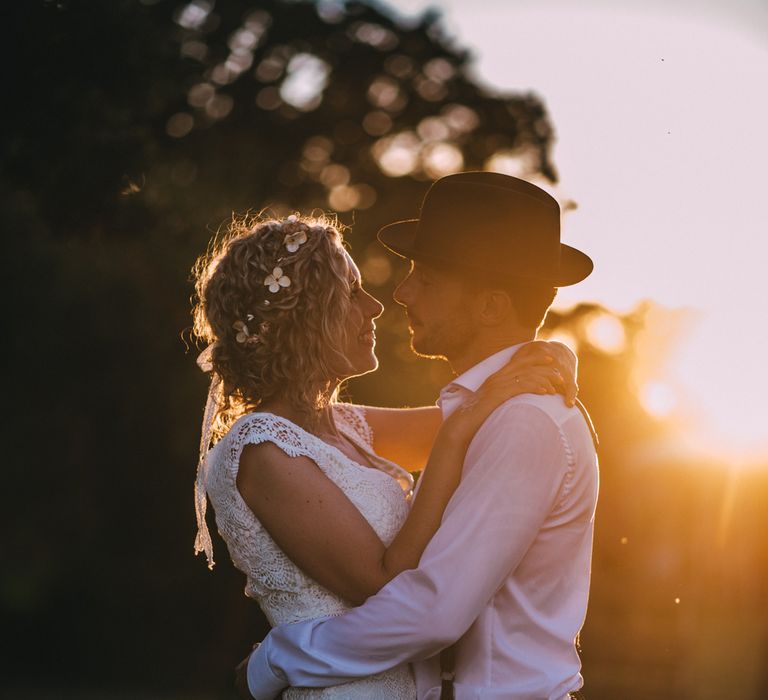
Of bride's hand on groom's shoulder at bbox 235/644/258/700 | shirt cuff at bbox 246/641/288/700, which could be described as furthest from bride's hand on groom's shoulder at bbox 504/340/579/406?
bride's hand on groom's shoulder at bbox 235/644/258/700

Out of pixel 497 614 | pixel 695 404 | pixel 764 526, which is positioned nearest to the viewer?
pixel 497 614

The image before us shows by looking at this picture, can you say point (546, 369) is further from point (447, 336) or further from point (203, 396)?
point (203, 396)

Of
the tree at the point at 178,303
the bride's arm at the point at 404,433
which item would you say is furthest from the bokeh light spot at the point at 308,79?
the bride's arm at the point at 404,433

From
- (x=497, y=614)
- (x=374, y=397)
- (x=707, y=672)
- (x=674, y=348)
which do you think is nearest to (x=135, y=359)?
(x=374, y=397)

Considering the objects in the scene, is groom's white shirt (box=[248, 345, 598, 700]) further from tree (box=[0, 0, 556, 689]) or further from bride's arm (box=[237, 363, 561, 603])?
tree (box=[0, 0, 556, 689])

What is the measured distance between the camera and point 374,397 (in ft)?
42.3

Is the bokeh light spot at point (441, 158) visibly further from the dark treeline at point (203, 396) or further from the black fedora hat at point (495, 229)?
the black fedora hat at point (495, 229)

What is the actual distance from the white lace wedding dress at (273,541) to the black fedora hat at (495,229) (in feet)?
2.42

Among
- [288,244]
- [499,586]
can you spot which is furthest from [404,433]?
[499,586]

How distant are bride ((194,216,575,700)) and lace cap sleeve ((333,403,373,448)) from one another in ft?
0.28

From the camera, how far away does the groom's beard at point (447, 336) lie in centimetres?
332

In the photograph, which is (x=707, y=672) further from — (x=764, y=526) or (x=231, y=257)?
(x=231, y=257)

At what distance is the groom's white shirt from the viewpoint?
2779 mm

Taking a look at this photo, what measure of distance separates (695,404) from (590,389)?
6.54ft
